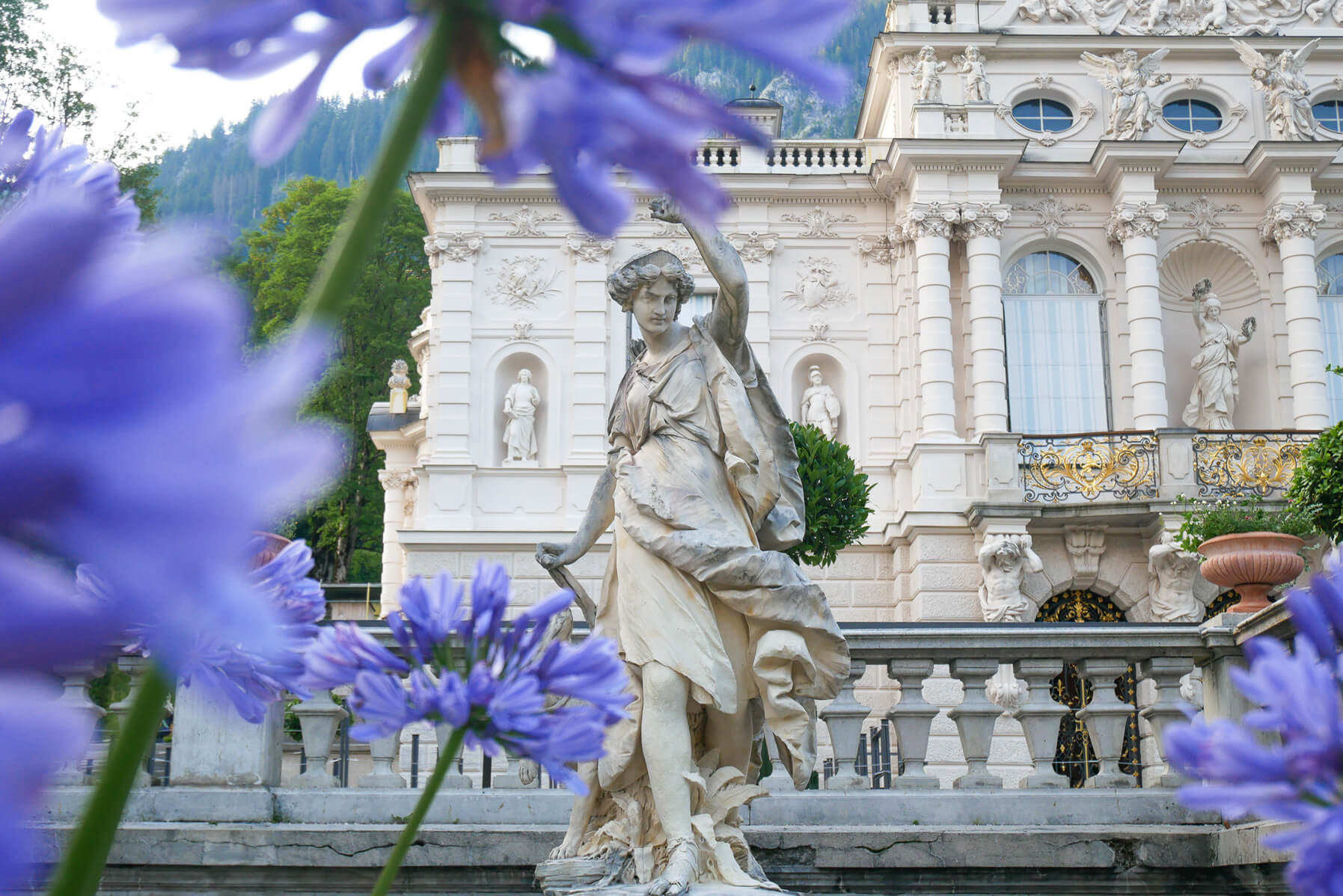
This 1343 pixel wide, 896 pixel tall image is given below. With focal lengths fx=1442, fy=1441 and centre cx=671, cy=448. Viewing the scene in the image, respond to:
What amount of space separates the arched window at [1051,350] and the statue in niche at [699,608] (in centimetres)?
2050

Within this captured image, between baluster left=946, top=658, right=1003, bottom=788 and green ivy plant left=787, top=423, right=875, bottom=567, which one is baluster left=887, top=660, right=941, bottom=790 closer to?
baluster left=946, top=658, right=1003, bottom=788

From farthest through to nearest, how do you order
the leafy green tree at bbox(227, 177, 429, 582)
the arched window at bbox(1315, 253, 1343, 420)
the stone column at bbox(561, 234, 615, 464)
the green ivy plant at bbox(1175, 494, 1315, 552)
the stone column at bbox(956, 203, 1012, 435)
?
the leafy green tree at bbox(227, 177, 429, 582) → the arched window at bbox(1315, 253, 1343, 420) → the stone column at bbox(561, 234, 615, 464) → the stone column at bbox(956, 203, 1012, 435) → the green ivy plant at bbox(1175, 494, 1315, 552)

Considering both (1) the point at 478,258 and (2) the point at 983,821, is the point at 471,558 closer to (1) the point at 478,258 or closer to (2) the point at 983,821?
(1) the point at 478,258

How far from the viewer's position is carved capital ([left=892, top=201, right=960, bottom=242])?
2450 centimetres

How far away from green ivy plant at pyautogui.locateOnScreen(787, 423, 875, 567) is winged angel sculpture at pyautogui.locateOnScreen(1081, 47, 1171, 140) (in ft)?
32.5

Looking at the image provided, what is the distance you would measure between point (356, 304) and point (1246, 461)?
2418 centimetres

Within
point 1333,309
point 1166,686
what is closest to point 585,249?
point 1333,309

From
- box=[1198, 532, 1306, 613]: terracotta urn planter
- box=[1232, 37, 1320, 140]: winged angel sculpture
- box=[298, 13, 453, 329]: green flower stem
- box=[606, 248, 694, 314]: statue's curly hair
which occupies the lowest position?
box=[298, 13, 453, 329]: green flower stem

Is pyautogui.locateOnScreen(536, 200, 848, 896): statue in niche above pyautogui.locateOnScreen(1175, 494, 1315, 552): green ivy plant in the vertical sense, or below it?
below

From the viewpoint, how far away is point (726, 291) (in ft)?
16.4

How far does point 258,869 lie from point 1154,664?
457 centimetres

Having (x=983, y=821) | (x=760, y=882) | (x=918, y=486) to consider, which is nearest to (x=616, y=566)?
(x=760, y=882)

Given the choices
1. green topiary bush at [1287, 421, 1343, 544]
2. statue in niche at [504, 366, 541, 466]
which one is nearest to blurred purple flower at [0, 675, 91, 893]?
green topiary bush at [1287, 421, 1343, 544]

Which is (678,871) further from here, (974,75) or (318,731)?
(974,75)
